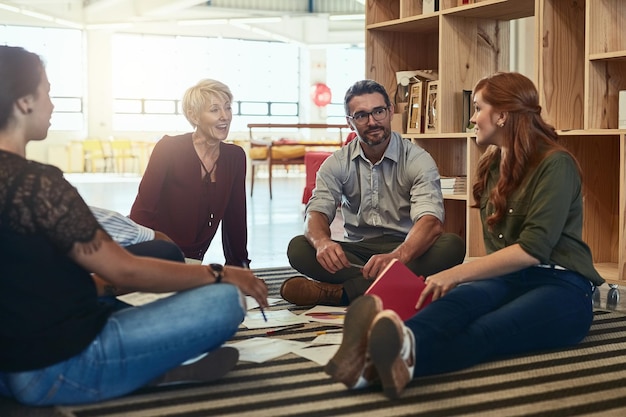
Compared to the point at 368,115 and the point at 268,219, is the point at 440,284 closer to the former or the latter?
the point at 368,115

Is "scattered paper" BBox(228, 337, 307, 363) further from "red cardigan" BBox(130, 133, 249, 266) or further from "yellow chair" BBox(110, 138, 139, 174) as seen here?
"yellow chair" BBox(110, 138, 139, 174)

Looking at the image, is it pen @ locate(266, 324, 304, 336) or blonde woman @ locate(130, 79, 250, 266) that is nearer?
pen @ locate(266, 324, 304, 336)

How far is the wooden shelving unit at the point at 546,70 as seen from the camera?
11.7 feet

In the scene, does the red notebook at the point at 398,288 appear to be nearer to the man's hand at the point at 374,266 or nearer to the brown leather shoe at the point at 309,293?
the man's hand at the point at 374,266

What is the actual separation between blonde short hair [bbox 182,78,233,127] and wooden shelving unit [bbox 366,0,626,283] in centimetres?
137

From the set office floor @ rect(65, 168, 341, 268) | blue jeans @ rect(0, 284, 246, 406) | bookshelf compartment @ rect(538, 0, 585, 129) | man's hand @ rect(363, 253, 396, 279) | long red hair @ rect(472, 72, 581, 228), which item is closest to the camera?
blue jeans @ rect(0, 284, 246, 406)

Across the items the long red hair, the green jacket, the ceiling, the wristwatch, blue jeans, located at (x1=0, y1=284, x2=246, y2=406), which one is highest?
the ceiling

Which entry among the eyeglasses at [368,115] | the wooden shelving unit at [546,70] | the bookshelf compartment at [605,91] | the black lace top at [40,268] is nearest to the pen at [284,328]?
the eyeglasses at [368,115]

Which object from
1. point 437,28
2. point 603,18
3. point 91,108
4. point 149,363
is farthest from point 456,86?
point 91,108

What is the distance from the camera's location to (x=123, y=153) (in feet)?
57.8

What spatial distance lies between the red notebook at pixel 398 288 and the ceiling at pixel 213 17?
44.9ft

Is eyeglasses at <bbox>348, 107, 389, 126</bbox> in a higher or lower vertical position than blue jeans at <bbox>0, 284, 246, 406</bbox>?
higher

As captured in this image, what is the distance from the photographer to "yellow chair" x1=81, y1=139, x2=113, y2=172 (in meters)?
17.4

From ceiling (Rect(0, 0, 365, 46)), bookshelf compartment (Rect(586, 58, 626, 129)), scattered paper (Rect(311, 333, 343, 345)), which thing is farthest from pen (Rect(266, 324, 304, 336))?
ceiling (Rect(0, 0, 365, 46))
